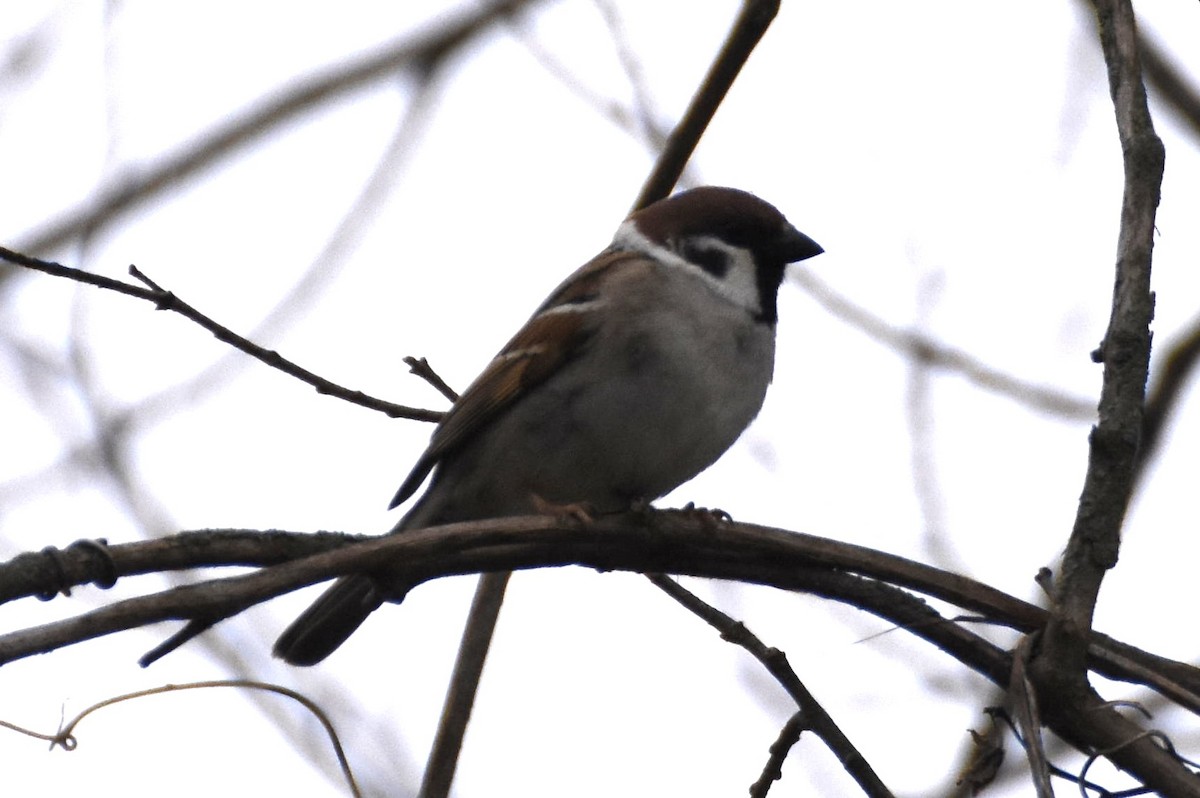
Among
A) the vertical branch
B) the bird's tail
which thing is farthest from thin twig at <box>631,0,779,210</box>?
the bird's tail

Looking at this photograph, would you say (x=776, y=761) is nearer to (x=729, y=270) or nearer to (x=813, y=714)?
(x=813, y=714)

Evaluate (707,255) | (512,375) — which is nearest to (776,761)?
(512,375)

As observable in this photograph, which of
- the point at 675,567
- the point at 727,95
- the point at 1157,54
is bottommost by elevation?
the point at 675,567

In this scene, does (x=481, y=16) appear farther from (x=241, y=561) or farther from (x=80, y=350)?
(x=241, y=561)

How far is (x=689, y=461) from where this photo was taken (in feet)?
11.2

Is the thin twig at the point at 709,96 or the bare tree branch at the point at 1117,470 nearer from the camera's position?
the bare tree branch at the point at 1117,470

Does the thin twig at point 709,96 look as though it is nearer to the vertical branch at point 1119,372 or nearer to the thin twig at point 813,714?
the vertical branch at point 1119,372

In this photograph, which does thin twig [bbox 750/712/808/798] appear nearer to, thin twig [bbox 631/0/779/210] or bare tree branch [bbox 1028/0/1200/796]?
bare tree branch [bbox 1028/0/1200/796]

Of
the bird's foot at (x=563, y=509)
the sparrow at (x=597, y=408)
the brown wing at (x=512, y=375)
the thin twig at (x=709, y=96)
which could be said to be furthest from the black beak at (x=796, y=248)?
the bird's foot at (x=563, y=509)

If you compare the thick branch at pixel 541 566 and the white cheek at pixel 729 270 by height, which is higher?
the white cheek at pixel 729 270

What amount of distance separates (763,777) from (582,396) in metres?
1.46

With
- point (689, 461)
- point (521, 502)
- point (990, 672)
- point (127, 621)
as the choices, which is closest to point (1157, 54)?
point (689, 461)

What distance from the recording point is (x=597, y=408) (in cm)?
338

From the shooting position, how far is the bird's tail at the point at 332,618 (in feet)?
10.5
